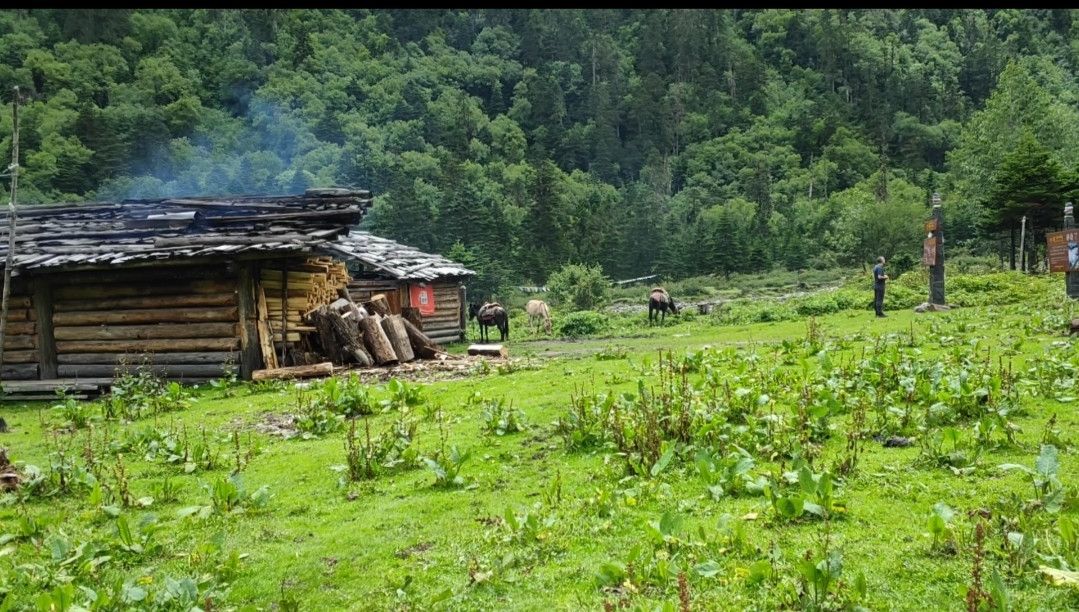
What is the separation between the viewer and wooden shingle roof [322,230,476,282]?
2617 cm

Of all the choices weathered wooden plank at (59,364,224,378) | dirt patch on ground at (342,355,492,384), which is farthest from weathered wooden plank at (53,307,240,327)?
A: dirt patch on ground at (342,355,492,384)

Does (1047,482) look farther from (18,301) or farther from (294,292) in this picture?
(18,301)

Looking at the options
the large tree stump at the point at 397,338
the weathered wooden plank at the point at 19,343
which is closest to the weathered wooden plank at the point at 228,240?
the large tree stump at the point at 397,338

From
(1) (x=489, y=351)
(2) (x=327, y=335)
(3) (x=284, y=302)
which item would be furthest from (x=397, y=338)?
(3) (x=284, y=302)

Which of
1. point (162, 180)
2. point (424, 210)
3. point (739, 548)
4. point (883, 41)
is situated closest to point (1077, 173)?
point (739, 548)

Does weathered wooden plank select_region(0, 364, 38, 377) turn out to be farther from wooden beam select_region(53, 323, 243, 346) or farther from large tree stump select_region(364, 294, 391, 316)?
large tree stump select_region(364, 294, 391, 316)

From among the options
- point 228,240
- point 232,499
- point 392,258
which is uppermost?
point 228,240

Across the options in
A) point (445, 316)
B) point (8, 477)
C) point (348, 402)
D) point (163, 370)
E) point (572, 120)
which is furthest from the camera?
point (572, 120)

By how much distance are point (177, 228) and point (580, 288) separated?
27.2 m

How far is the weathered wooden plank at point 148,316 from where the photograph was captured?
16.1 meters

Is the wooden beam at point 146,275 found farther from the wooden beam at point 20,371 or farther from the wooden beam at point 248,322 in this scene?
the wooden beam at point 20,371

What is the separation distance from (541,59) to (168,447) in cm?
14817

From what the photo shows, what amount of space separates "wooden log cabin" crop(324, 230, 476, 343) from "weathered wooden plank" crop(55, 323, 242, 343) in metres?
9.15

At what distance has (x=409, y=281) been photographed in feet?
91.6
